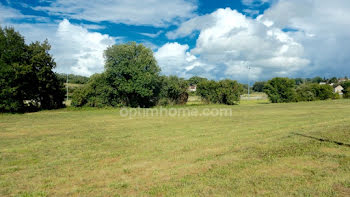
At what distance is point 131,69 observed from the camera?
33.3 meters

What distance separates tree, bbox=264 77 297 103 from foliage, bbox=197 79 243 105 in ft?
31.5

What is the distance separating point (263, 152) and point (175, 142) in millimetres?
3756

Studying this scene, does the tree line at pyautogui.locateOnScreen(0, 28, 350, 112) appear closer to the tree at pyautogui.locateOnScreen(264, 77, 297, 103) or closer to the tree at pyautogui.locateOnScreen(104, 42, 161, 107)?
the tree at pyautogui.locateOnScreen(104, 42, 161, 107)

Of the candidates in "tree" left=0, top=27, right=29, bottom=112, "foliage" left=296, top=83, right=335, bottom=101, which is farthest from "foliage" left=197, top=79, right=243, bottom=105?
"tree" left=0, top=27, right=29, bottom=112

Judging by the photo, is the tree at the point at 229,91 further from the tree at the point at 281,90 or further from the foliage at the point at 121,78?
the foliage at the point at 121,78

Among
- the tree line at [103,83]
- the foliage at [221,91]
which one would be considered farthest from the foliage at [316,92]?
the foliage at [221,91]

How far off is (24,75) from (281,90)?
154ft

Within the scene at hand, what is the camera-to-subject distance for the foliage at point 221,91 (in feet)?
144

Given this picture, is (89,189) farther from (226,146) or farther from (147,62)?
(147,62)

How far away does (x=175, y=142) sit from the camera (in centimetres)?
1007

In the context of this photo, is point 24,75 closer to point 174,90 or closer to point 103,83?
point 103,83

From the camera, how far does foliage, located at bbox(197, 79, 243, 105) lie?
144 ft

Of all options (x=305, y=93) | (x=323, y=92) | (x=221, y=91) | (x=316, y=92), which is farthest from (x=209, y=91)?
(x=323, y=92)

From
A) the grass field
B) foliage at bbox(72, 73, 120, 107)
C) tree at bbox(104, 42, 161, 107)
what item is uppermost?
tree at bbox(104, 42, 161, 107)
